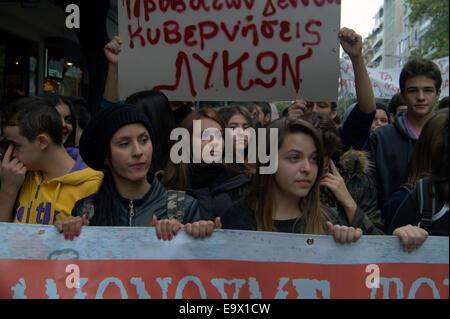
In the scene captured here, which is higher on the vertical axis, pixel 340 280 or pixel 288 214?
pixel 288 214

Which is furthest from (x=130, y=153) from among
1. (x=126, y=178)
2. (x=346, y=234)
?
(x=346, y=234)

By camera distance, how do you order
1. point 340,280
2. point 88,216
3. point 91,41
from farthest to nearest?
point 91,41 → point 88,216 → point 340,280

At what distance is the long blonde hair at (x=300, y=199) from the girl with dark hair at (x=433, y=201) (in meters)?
0.29

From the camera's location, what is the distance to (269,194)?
1.92 metres

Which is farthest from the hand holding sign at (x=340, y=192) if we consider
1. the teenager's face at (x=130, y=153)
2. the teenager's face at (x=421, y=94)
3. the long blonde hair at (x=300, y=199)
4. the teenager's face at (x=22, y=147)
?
the teenager's face at (x=22, y=147)

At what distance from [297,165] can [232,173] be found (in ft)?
1.86

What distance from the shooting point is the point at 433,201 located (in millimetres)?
1646

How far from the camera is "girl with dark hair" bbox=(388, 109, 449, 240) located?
159cm

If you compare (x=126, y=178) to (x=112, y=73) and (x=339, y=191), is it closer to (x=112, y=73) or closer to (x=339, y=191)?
(x=112, y=73)

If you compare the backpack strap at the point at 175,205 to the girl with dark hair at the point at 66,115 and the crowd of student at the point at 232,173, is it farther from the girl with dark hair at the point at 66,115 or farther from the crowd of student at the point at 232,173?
the girl with dark hair at the point at 66,115

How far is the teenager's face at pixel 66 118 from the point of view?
307cm

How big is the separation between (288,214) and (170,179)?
25.8 inches
